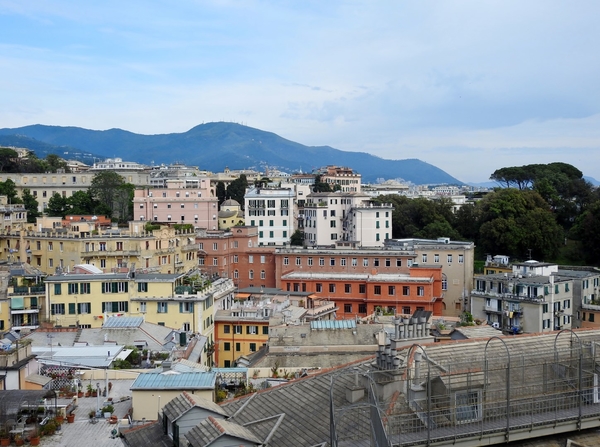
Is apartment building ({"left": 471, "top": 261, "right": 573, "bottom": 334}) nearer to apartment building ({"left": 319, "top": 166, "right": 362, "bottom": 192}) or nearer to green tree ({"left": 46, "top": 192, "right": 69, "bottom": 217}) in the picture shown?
green tree ({"left": 46, "top": 192, "right": 69, "bottom": 217})

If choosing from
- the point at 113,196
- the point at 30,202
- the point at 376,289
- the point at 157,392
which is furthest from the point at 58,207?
the point at 157,392

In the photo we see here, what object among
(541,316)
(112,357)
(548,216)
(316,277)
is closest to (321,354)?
(112,357)

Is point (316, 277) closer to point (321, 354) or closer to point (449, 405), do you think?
point (321, 354)

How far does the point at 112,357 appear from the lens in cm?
2295

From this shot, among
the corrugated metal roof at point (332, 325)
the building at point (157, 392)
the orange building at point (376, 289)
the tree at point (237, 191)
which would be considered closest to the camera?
the building at point (157, 392)

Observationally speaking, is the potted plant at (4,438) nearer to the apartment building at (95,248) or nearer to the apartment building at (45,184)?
the apartment building at (95,248)

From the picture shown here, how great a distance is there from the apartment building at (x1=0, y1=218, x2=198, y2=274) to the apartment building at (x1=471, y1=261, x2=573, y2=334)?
21.1 meters

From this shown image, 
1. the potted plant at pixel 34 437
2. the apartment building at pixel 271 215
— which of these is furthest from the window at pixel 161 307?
the apartment building at pixel 271 215

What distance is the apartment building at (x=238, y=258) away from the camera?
2217 inches

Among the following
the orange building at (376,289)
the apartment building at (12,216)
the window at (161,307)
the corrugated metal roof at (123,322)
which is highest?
the apartment building at (12,216)

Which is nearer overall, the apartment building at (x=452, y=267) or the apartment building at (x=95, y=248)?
the apartment building at (x=95, y=248)

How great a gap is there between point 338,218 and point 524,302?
116 ft

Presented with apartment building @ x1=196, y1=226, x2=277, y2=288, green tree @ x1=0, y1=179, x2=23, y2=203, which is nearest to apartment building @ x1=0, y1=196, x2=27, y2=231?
green tree @ x1=0, y1=179, x2=23, y2=203

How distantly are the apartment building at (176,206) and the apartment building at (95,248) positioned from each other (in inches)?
743
